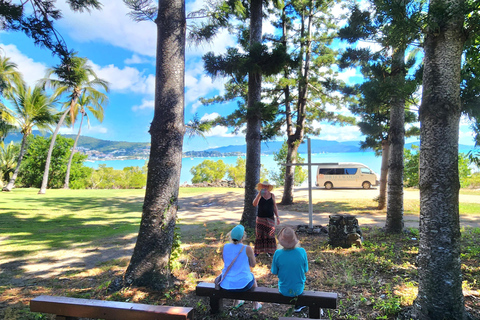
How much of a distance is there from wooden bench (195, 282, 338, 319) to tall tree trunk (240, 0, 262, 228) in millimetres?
4494

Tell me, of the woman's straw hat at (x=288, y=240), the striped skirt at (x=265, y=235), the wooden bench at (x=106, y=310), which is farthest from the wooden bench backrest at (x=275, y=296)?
the striped skirt at (x=265, y=235)

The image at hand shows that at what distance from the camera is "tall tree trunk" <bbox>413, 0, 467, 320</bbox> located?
299cm

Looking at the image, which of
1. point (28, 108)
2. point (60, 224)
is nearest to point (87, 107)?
point (28, 108)

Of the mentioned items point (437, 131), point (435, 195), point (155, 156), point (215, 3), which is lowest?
point (435, 195)

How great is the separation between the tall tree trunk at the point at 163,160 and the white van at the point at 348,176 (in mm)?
20558

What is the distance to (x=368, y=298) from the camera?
3814 millimetres

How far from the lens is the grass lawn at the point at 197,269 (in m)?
3.66

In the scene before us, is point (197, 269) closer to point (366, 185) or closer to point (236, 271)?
point (236, 271)

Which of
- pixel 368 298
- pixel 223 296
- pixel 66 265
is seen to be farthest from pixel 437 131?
pixel 66 265

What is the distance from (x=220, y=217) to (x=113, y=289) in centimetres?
732

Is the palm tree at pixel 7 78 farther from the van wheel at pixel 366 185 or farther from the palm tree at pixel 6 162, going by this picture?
the van wheel at pixel 366 185

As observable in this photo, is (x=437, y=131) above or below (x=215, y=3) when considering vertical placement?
below

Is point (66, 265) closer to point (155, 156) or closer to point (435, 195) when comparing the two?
point (155, 156)

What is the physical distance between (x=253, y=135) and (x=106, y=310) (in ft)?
20.0
